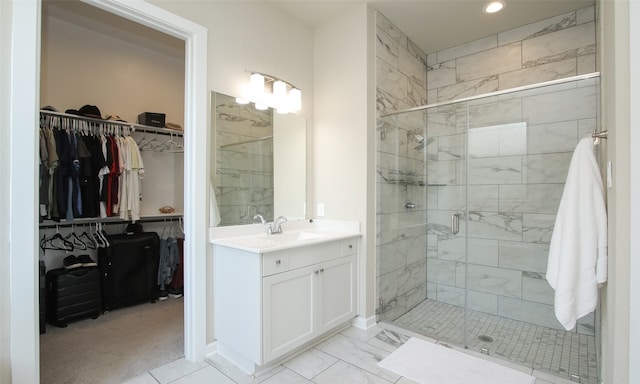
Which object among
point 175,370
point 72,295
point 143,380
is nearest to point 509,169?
point 175,370

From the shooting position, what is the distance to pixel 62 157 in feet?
9.09

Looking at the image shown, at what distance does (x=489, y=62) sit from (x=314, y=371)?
3.60 metres

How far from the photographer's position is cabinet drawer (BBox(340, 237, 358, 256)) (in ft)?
8.61

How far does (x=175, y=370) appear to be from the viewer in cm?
208

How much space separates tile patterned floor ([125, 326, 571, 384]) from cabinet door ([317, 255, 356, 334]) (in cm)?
21

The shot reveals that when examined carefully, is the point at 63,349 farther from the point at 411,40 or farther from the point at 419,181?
the point at 411,40

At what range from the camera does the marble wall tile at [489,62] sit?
3.23 metres

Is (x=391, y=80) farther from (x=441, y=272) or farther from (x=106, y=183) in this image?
(x=106, y=183)

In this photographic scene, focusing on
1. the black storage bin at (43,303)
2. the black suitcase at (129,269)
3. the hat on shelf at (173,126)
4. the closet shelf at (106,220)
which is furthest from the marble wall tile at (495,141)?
the black storage bin at (43,303)

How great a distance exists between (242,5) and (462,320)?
3477mm

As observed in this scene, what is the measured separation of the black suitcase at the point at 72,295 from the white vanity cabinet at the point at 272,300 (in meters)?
1.56

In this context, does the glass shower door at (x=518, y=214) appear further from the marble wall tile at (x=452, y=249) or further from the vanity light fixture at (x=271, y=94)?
the vanity light fixture at (x=271, y=94)

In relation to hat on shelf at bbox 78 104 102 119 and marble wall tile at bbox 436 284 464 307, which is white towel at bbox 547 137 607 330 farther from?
hat on shelf at bbox 78 104 102 119

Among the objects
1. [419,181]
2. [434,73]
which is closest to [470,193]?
[419,181]
